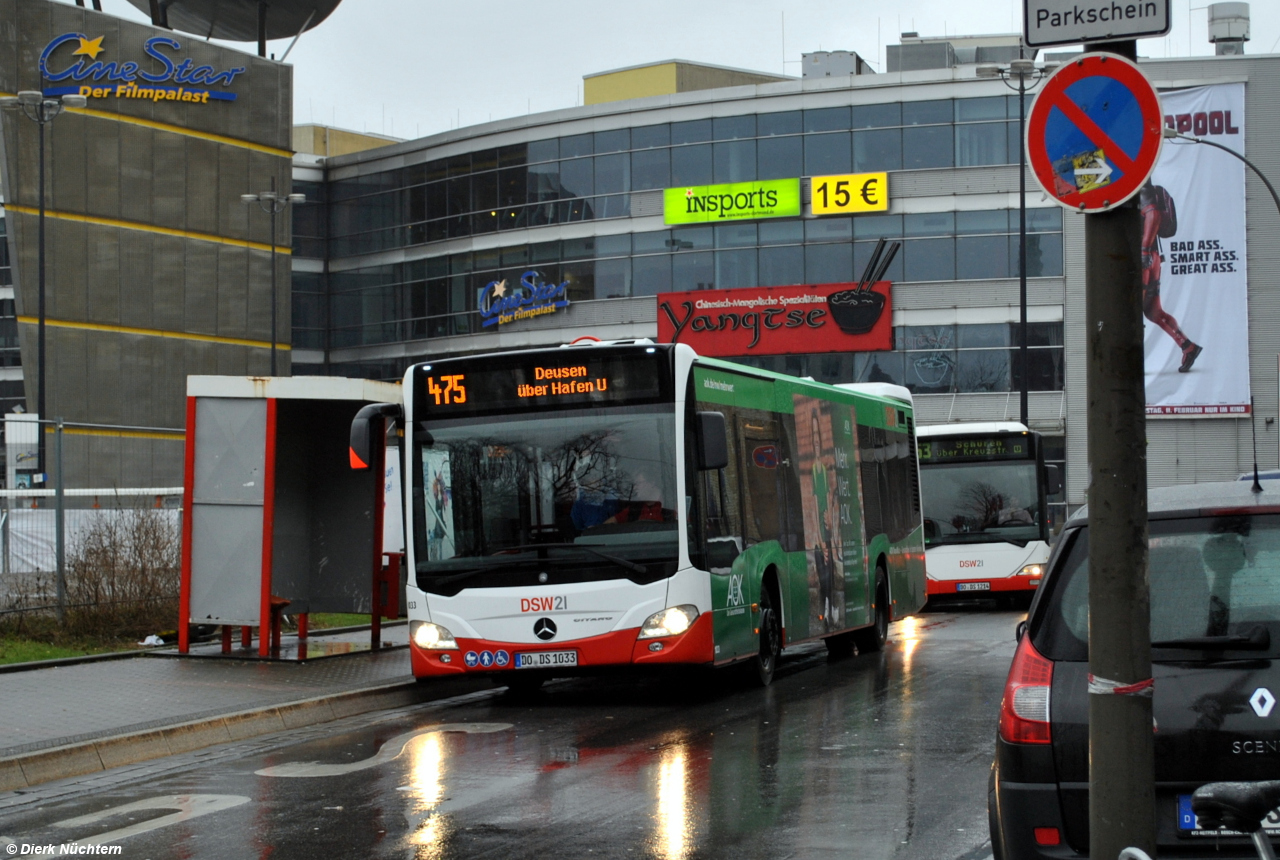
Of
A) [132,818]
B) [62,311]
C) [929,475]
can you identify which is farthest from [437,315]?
[132,818]

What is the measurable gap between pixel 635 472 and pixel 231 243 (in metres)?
48.9

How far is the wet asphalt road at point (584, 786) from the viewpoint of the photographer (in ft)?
24.2

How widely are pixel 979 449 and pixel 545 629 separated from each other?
15359 millimetres

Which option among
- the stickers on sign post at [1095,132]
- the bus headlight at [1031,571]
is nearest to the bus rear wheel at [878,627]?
the bus headlight at [1031,571]

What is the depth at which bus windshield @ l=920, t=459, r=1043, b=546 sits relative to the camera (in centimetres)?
2584

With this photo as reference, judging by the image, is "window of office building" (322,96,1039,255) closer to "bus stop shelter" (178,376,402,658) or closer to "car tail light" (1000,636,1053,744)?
"bus stop shelter" (178,376,402,658)

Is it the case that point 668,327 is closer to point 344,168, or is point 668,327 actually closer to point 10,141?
point 344,168

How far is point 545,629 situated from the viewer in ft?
41.1

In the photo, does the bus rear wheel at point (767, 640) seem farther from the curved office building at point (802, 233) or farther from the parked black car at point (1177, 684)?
the curved office building at point (802, 233)

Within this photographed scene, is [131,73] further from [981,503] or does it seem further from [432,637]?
[432,637]

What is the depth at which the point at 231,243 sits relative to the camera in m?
58.5

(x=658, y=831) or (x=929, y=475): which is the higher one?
(x=929, y=475)

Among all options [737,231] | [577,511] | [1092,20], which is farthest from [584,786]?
[737,231]

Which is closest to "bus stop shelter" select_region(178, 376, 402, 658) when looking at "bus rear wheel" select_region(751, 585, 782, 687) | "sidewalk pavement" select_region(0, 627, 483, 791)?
"sidewalk pavement" select_region(0, 627, 483, 791)
